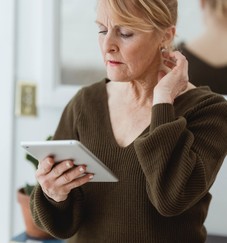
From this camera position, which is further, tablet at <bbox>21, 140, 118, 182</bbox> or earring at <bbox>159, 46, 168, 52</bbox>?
earring at <bbox>159, 46, 168, 52</bbox>

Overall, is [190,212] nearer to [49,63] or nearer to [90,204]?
[90,204]

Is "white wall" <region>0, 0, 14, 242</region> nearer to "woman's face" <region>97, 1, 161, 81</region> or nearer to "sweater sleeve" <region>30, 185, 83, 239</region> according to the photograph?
"sweater sleeve" <region>30, 185, 83, 239</region>

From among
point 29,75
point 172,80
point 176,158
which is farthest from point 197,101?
point 29,75

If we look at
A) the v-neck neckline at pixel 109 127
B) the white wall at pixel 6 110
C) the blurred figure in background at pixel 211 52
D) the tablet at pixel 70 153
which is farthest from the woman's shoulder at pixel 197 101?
the white wall at pixel 6 110

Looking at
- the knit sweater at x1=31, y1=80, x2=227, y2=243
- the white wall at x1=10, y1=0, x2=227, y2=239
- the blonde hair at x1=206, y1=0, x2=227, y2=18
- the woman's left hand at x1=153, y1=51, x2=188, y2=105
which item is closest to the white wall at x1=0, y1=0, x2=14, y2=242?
the white wall at x1=10, y1=0, x2=227, y2=239

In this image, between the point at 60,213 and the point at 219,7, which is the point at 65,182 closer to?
the point at 60,213

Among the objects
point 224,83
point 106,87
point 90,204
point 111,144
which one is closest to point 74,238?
point 90,204

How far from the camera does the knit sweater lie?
1.18 meters

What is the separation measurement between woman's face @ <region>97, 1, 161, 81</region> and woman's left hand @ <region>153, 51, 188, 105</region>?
6 cm

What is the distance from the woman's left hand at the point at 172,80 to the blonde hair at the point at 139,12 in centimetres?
11

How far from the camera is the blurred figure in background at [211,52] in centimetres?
174

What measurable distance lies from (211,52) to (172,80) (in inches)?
21.1

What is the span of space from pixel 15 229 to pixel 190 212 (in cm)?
105

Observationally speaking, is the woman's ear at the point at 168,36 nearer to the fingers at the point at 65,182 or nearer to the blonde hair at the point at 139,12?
the blonde hair at the point at 139,12
